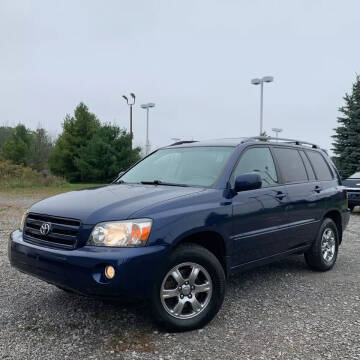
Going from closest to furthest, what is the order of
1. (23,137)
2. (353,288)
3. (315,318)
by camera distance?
(315,318) < (353,288) < (23,137)

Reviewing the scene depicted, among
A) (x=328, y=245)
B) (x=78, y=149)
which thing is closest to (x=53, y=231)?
(x=328, y=245)

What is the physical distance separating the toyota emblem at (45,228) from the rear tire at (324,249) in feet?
11.7

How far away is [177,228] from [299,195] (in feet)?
7.34

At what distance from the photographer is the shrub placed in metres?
23.6

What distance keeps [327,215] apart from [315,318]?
91.4 inches

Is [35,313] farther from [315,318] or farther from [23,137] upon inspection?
[23,137]

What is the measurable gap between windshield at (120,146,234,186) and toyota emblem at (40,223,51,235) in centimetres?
134

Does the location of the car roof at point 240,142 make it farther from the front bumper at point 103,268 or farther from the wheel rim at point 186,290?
the front bumper at point 103,268

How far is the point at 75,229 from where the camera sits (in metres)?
3.42

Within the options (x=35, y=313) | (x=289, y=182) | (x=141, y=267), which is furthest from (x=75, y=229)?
(x=289, y=182)

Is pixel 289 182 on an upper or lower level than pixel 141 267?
upper

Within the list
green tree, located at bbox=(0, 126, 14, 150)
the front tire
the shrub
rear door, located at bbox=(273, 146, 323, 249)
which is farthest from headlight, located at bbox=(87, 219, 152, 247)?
green tree, located at bbox=(0, 126, 14, 150)

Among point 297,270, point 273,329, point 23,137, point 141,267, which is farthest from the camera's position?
point 23,137

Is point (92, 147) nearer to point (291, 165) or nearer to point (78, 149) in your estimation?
point (78, 149)
